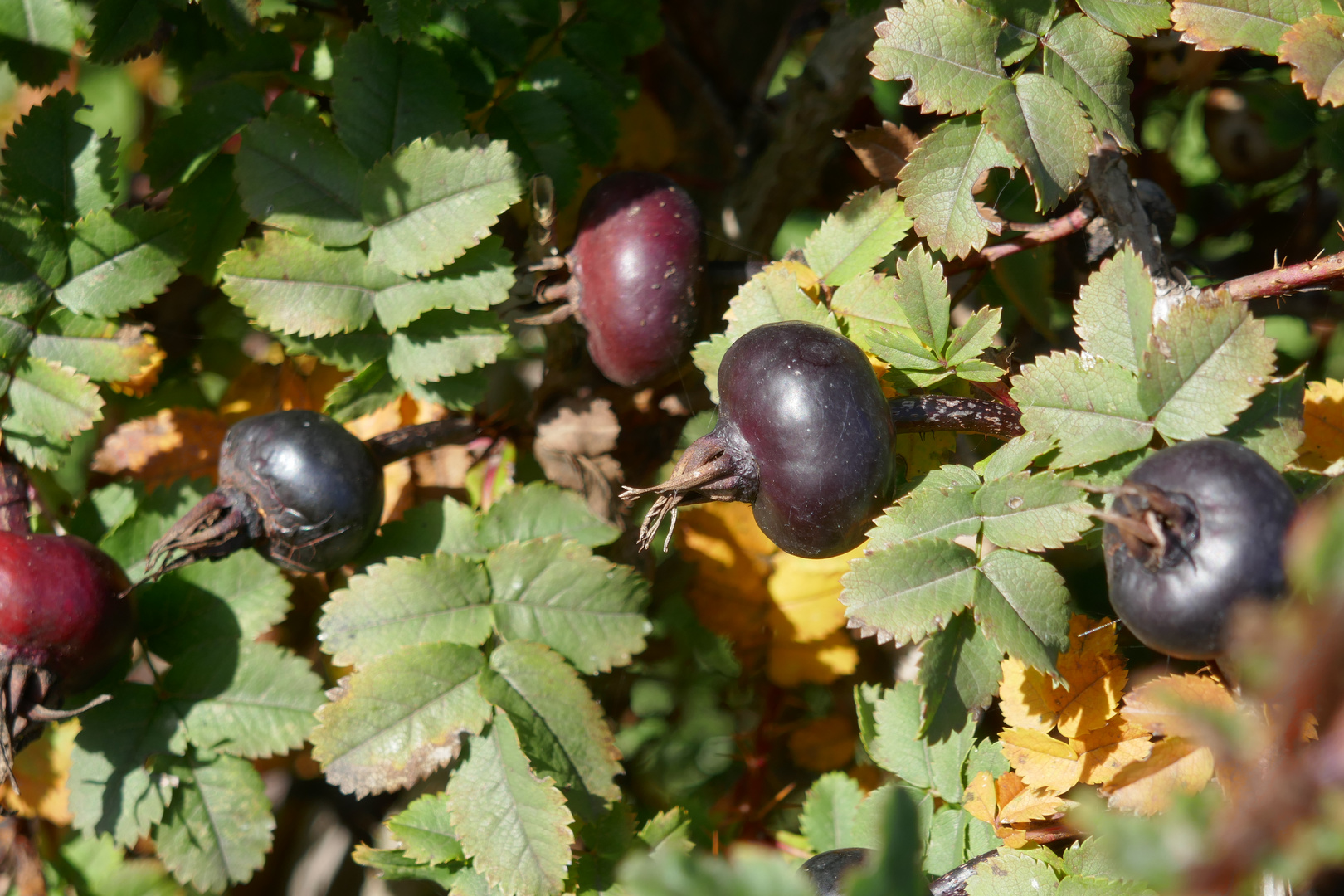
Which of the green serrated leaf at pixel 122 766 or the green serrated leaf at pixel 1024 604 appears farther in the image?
the green serrated leaf at pixel 122 766

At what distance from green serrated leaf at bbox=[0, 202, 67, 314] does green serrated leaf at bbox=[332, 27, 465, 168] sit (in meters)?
0.46

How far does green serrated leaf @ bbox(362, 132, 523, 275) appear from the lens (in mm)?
1372

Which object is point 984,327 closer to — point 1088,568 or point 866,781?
point 1088,568

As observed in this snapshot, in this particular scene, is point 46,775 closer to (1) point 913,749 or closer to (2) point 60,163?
(2) point 60,163

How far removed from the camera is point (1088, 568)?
1622 mm

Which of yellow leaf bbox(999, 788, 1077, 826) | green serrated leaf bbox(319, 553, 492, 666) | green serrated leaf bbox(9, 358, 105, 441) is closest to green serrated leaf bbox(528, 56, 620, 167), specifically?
green serrated leaf bbox(319, 553, 492, 666)

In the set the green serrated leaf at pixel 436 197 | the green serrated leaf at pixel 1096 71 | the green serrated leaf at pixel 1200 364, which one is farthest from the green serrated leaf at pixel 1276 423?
the green serrated leaf at pixel 436 197

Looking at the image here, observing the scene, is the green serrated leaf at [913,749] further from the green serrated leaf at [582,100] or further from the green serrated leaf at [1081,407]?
the green serrated leaf at [582,100]

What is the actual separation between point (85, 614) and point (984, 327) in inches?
49.2

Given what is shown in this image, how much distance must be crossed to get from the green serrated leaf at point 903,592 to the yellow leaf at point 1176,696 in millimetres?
197

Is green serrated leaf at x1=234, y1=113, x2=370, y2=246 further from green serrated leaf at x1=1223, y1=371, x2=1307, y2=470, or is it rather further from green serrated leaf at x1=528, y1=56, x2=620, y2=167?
green serrated leaf at x1=1223, y1=371, x2=1307, y2=470

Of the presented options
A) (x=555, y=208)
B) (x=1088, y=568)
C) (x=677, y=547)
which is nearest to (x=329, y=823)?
(x=677, y=547)

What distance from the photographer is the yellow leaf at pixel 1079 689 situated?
114 centimetres

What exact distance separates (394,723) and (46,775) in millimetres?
863
